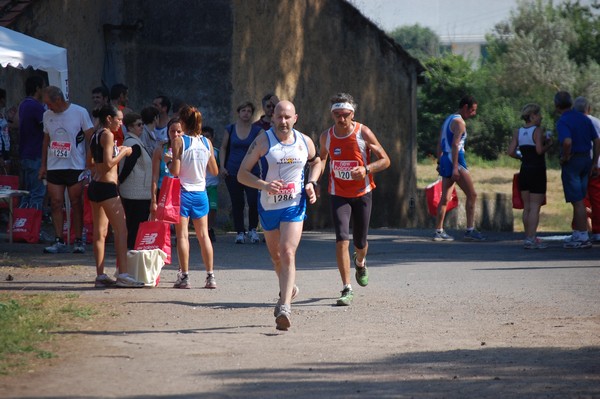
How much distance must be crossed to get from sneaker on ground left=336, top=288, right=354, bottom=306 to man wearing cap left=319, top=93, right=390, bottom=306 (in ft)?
0.04

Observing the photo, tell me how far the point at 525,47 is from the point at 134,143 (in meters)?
53.8

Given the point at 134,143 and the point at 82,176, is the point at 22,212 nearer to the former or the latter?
the point at 82,176

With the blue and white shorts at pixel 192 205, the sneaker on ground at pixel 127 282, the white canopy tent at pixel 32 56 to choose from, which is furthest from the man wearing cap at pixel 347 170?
the white canopy tent at pixel 32 56

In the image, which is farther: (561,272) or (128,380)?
(561,272)

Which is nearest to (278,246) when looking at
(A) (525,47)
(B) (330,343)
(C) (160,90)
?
(B) (330,343)

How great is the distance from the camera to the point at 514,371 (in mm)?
7895

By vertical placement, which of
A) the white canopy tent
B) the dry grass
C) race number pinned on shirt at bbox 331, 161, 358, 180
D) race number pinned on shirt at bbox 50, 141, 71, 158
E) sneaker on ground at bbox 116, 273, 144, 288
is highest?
the white canopy tent

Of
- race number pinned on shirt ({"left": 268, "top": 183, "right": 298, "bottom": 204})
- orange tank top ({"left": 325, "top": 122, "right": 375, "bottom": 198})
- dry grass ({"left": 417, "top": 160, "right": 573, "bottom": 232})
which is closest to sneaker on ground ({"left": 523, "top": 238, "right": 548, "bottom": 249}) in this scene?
orange tank top ({"left": 325, "top": 122, "right": 375, "bottom": 198})

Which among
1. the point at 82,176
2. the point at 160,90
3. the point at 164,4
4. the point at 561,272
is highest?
the point at 164,4

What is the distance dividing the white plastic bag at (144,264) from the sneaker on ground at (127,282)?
0.16 feet

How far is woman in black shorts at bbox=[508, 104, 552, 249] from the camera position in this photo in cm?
1652

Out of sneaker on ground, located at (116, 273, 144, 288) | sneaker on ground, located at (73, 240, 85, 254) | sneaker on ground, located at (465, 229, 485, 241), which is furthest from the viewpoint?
sneaker on ground, located at (465, 229, 485, 241)

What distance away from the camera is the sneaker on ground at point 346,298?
1107cm

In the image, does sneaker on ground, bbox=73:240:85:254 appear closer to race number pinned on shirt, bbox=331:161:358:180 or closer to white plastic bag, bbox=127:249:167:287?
white plastic bag, bbox=127:249:167:287
